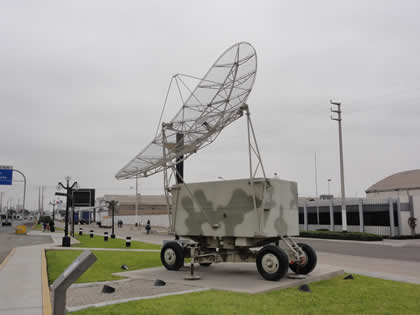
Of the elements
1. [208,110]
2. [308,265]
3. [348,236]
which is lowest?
[348,236]

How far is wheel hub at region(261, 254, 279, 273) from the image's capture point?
11.6m

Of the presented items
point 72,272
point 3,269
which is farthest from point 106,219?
point 72,272

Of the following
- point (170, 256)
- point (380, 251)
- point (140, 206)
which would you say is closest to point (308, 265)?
point (170, 256)

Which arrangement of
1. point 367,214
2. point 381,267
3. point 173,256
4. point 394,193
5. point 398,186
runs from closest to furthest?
point 173,256 < point 381,267 < point 367,214 < point 394,193 < point 398,186

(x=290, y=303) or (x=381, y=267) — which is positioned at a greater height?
(x=290, y=303)

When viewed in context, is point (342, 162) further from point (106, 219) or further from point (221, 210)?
point (106, 219)

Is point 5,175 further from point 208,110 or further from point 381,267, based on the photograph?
point 381,267

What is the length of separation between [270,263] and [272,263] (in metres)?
0.08

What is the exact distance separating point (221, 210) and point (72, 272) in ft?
29.7

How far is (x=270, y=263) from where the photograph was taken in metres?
11.8

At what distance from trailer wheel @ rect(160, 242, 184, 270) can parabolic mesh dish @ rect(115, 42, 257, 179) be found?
2.90m

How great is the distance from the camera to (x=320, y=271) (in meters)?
13.5

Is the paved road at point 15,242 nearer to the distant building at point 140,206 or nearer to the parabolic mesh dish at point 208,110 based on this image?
the parabolic mesh dish at point 208,110

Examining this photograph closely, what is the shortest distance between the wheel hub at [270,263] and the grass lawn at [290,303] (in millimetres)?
1015
